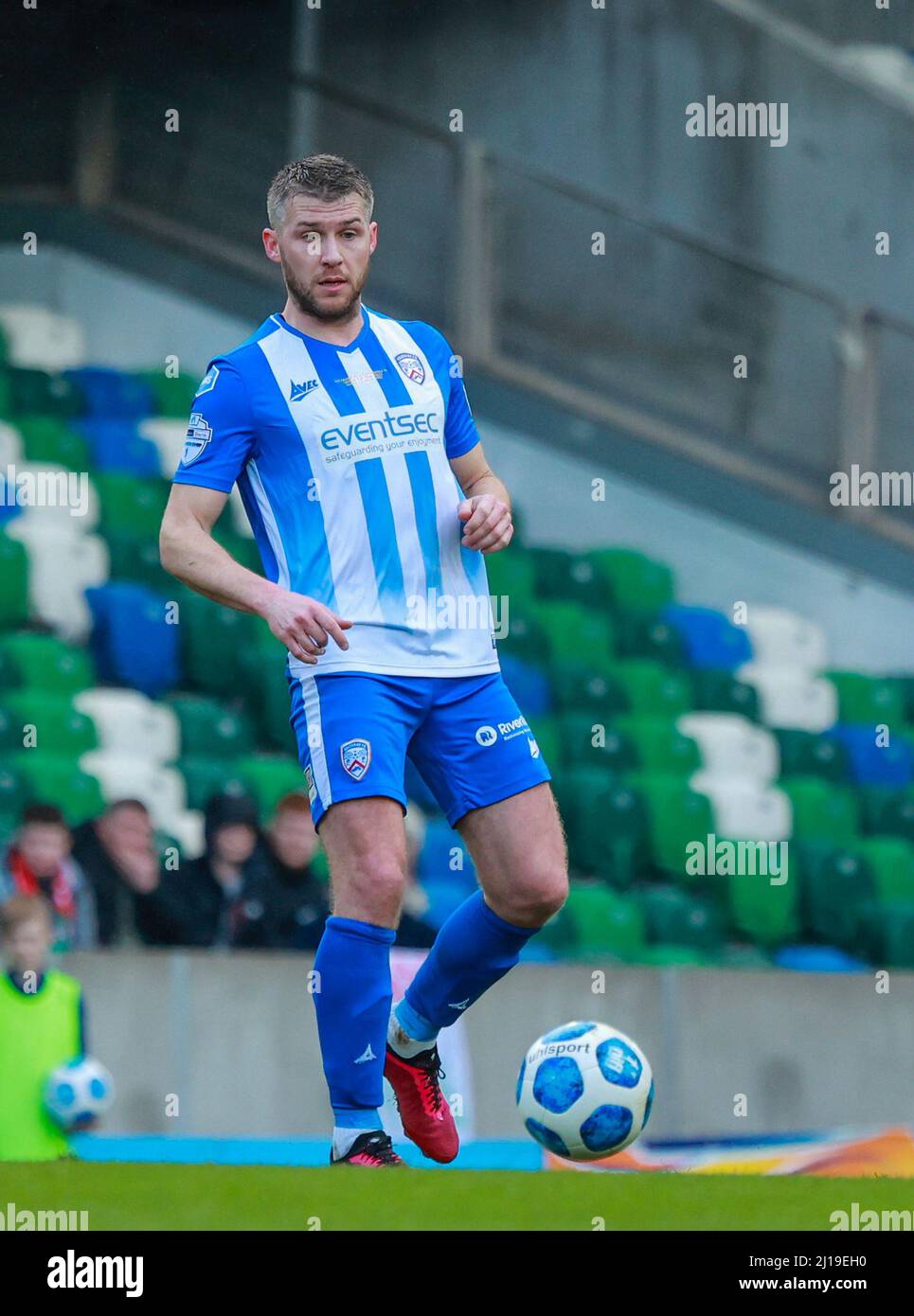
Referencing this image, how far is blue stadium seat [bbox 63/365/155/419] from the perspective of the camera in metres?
13.4

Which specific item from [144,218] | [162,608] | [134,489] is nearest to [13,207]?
[144,218]

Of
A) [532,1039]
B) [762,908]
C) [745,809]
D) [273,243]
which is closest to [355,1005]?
[273,243]

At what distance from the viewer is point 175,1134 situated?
874 cm

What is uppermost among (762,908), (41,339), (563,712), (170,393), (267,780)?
(41,339)

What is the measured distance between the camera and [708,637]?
1421cm

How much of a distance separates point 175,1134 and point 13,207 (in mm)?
7055

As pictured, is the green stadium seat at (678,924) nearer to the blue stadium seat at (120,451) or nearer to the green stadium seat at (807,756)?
the green stadium seat at (807,756)

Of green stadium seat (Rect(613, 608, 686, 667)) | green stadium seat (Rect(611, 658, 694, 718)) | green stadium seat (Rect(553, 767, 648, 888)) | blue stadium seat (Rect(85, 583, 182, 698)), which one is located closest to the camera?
blue stadium seat (Rect(85, 583, 182, 698))

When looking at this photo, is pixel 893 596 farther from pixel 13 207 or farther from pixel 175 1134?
pixel 175 1134

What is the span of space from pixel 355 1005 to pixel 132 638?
6570mm

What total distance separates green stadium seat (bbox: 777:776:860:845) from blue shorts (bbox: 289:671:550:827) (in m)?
7.72

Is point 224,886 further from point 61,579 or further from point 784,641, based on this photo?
point 784,641

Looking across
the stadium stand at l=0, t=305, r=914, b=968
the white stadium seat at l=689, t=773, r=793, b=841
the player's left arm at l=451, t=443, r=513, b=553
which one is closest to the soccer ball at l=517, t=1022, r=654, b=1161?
the player's left arm at l=451, t=443, r=513, b=553

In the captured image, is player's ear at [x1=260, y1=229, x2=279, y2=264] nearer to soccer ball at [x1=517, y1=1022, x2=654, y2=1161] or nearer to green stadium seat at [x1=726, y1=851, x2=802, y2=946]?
soccer ball at [x1=517, y1=1022, x2=654, y2=1161]
